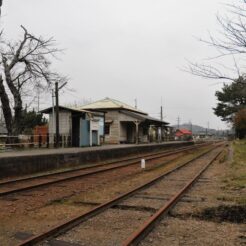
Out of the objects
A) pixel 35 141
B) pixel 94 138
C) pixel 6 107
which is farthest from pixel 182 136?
pixel 6 107

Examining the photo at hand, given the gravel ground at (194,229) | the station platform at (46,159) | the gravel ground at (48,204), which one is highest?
the station platform at (46,159)

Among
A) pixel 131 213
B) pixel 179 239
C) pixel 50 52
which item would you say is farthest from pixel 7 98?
pixel 179 239

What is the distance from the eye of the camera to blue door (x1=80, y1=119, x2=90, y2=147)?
123 feet

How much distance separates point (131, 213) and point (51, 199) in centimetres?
279

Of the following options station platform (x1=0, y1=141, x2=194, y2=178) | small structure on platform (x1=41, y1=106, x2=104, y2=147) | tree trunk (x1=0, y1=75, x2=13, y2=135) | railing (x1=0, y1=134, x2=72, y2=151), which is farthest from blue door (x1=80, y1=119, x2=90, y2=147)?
tree trunk (x1=0, y1=75, x2=13, y2=135)

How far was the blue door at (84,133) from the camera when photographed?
3747 cm

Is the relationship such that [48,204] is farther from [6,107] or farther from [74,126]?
[74,126]

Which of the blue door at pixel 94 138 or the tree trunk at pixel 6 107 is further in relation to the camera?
the blue door at pixel 94 138

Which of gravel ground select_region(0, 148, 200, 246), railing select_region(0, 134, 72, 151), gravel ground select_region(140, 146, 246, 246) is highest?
railing select_region(0, 134, 72, 151)

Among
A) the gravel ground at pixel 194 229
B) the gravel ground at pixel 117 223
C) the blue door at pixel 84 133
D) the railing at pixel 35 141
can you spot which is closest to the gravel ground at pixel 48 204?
the gravel ground at pixel 117 223

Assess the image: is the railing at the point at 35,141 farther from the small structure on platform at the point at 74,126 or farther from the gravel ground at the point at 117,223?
the gravel ground at the point at 117,223

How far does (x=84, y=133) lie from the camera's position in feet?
125

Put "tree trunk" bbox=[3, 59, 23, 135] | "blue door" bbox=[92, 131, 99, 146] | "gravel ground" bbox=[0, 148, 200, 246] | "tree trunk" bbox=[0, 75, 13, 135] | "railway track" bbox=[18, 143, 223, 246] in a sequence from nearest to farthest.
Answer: "railway track" bbox=[18, 143, 223, 246]
"gravel ground" bbox=[0, 148, 200, 246]
"tree trunk" bbox=[0, 75, 13, 135]
"tree trunk" bbox=[3, 59, 23, 135]
"blue door" bbox=[92, 131, 99, 146]

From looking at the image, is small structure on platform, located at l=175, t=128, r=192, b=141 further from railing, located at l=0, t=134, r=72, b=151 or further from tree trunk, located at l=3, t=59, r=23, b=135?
tree trunk, located at l=3, t=59, r=23, b=135
